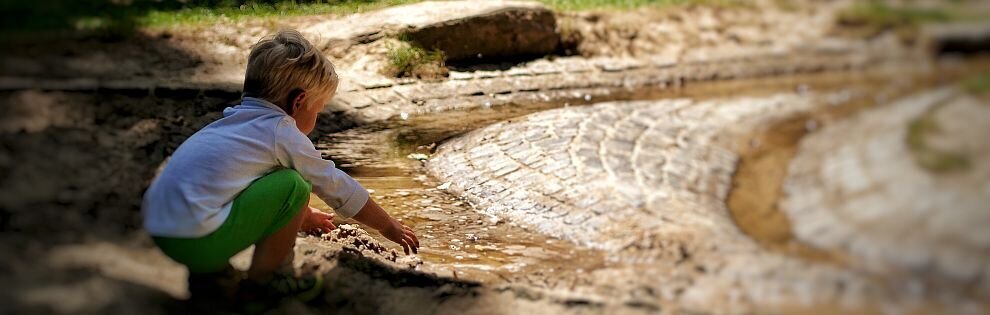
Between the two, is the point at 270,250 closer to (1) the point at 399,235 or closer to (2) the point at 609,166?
(1) the point at 399,235

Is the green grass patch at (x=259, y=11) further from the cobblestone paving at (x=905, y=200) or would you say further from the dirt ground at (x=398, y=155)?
the cobblestone paving at (x=905, y=200)

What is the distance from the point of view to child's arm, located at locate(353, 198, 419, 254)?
104 inches

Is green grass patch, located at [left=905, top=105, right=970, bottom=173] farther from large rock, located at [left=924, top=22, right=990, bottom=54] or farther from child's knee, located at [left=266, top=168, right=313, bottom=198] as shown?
child's knee, located at [left=266, top=168, right=313, bottom=198]

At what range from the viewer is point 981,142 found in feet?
5.17

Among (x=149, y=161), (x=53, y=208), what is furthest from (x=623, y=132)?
(x=53, y=208)

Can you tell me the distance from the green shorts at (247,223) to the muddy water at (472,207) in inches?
21.2

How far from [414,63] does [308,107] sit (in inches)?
79.0

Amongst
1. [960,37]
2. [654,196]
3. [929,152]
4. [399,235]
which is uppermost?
[960,37]

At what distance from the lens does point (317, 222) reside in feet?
9.71

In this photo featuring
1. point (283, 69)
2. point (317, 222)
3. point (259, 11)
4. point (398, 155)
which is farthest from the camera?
point (259, 11)

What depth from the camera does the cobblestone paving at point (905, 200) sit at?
1592mm

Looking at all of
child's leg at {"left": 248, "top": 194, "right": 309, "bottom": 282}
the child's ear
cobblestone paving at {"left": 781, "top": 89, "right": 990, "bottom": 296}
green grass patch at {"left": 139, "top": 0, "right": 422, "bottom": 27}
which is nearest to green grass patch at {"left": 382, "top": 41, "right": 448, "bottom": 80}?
green grass patch at {"left": 139, "top": 0, "right": 422, "bottom": 27}

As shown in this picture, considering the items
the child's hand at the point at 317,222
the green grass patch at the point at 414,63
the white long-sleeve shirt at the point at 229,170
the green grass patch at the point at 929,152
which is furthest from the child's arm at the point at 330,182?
the green grass patch at the point at 414,63

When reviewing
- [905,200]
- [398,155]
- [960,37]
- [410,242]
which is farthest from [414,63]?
[905,200]
